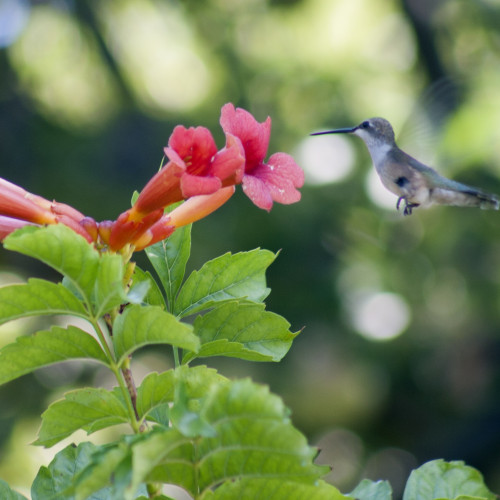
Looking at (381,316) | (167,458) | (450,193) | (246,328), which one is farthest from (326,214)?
(167,458)

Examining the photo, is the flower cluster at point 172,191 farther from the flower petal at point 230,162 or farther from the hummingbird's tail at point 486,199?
the hummingbird's tail at point 486,199

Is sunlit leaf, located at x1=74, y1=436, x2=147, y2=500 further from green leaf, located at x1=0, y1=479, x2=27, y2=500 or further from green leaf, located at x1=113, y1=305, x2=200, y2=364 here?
green leaf, located at x1=0, y1=479, x2=27, y2=500

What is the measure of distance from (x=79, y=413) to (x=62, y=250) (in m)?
0.38

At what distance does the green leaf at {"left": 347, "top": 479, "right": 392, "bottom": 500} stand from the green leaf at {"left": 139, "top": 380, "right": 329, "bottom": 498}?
0.30m

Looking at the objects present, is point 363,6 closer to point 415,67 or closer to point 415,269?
point 415,67

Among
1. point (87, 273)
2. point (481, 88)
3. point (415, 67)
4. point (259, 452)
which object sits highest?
point (415, 67)

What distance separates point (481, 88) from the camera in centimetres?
465

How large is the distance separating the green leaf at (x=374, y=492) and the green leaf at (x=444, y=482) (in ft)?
0.22

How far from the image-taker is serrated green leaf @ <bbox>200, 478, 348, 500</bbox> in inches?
52.9

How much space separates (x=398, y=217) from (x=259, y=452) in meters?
6.39

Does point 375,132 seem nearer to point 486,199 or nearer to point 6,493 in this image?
point 486,199

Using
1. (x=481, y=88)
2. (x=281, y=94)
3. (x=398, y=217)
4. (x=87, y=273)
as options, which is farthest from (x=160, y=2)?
(x=87, y=273)

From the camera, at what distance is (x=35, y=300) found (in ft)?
4.40

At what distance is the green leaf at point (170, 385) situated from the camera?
1415 mm
